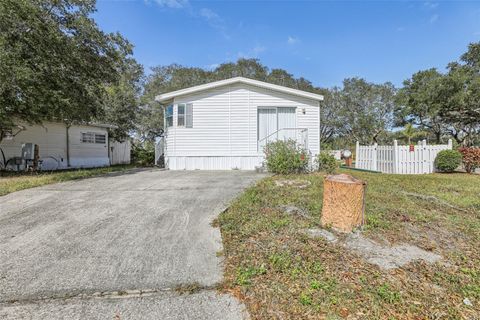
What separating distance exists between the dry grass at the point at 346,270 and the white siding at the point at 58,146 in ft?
45.5

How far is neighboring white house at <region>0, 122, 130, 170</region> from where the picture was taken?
12875 mm

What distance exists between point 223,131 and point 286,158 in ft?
12.0

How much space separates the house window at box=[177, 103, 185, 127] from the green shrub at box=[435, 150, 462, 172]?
11412 millimetres

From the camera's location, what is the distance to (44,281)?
8.41 feet

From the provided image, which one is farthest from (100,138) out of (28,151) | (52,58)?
(52,58)

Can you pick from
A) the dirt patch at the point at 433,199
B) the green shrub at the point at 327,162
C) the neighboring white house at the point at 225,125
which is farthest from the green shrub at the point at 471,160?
the dirt patch at the point at 433,199

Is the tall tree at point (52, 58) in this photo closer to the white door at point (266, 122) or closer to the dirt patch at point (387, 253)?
the white door at point (266, 122)

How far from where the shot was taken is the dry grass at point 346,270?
2.10m

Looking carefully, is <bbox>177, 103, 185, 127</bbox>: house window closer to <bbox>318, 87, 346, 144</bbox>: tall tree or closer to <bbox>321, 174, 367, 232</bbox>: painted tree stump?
Result: <bbox>321, 174, 367, 232</bbox>: painted tree stump

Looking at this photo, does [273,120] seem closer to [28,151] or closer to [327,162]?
[327,162]

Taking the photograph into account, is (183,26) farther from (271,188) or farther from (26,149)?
(271,188)

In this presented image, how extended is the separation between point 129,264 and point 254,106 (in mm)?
9768

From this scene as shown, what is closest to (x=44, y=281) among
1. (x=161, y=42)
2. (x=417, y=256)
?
(x=417, y=256)

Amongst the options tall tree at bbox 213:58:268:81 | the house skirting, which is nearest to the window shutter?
the house skirting
